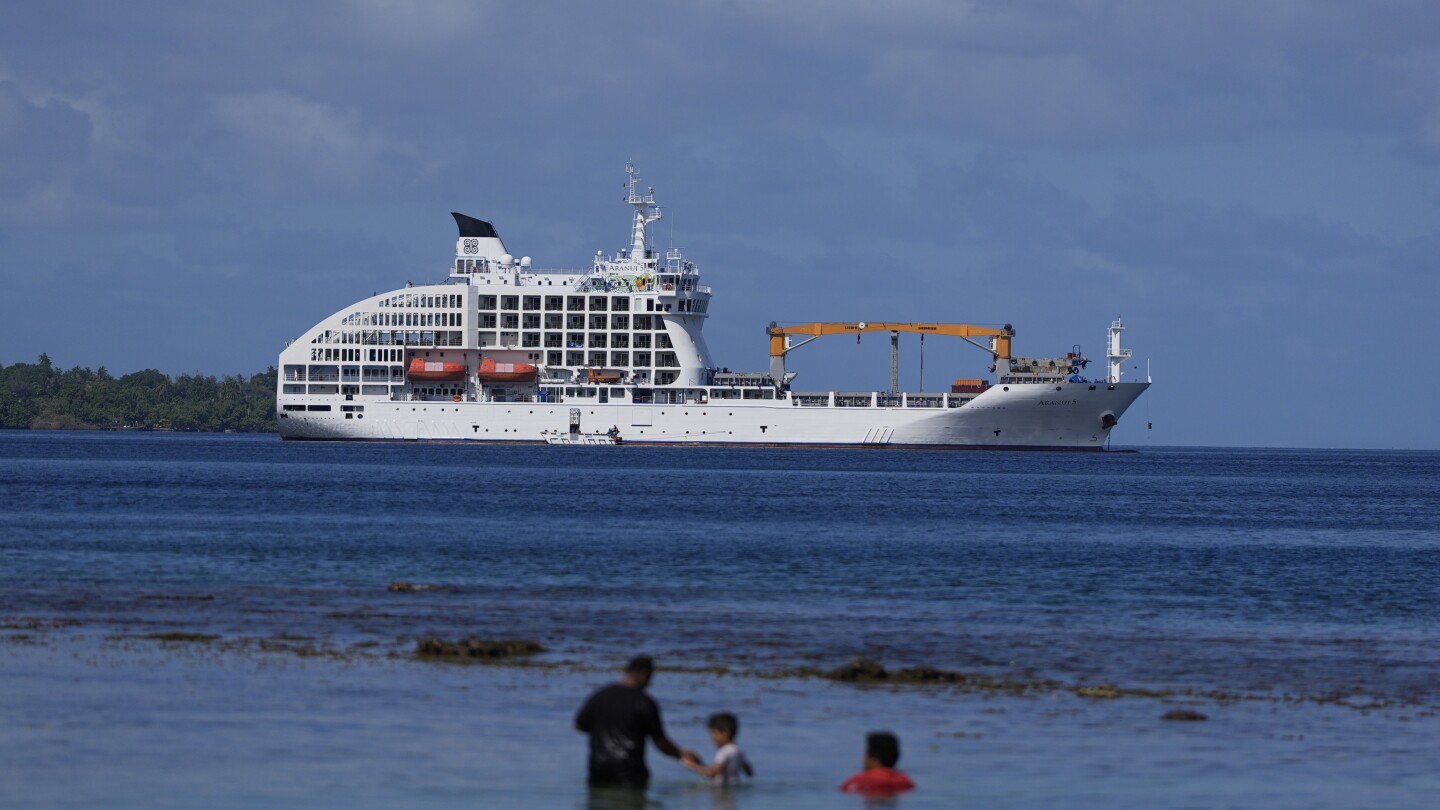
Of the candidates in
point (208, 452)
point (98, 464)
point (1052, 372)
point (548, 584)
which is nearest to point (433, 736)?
point (548, 584)

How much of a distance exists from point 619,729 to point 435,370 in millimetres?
107011

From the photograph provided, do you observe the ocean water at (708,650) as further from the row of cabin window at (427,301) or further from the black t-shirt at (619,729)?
the row of cabin window at (427,301)

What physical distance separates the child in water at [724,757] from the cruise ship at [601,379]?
102 m

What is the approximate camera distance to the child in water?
50.8 ft

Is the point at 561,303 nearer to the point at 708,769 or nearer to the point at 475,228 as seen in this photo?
the point at 475,228

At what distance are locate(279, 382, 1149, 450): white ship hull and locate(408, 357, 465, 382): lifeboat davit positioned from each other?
183 centimetres

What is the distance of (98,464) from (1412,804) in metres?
90.7

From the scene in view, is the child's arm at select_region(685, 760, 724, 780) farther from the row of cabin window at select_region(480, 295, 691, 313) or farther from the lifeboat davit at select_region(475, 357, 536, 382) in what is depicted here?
the row of cabin window at select_region(480, 295, 691, 313)

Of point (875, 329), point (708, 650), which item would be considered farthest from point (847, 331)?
point (708, 650)

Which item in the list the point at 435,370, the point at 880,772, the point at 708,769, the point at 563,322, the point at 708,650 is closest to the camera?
the point at 880,772

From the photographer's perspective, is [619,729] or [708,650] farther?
[708,650]

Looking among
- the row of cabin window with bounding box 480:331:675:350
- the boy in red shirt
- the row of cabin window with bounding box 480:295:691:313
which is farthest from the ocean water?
the row of cabin window with bounding box 480:295:691:313

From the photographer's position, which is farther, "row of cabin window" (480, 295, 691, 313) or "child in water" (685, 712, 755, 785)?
"row of cabin window" (480, 295, 691, 313)

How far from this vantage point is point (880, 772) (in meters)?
15.6
